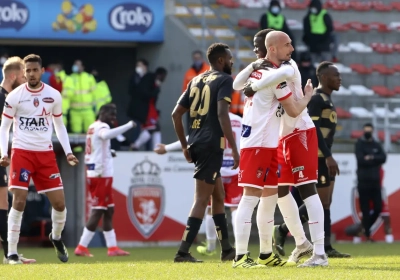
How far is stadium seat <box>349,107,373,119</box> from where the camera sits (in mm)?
23792

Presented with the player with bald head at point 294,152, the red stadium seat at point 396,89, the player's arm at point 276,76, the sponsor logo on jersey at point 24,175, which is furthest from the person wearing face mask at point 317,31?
the player's arm at point 276,76

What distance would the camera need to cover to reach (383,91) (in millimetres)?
25391

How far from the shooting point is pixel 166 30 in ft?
78.0

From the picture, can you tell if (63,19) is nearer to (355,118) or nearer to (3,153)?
(355,118)

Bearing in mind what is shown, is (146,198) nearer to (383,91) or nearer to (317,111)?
(317,111)

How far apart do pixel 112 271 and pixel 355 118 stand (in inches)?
572

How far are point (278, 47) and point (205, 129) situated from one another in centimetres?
178

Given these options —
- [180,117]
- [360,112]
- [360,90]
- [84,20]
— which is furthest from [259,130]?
[360,90]

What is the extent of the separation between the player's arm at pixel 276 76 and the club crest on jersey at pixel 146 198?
8980mm

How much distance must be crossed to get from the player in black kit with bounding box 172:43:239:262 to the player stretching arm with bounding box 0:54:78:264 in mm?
1456

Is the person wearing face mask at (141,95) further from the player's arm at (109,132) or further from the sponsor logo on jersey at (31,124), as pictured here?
the sponsor logo on jersey at (31,124)

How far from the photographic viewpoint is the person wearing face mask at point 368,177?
1894 centimetres

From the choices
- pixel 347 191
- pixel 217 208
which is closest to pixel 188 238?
pixel 217 208

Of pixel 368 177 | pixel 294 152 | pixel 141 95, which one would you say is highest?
pixel 141 95
